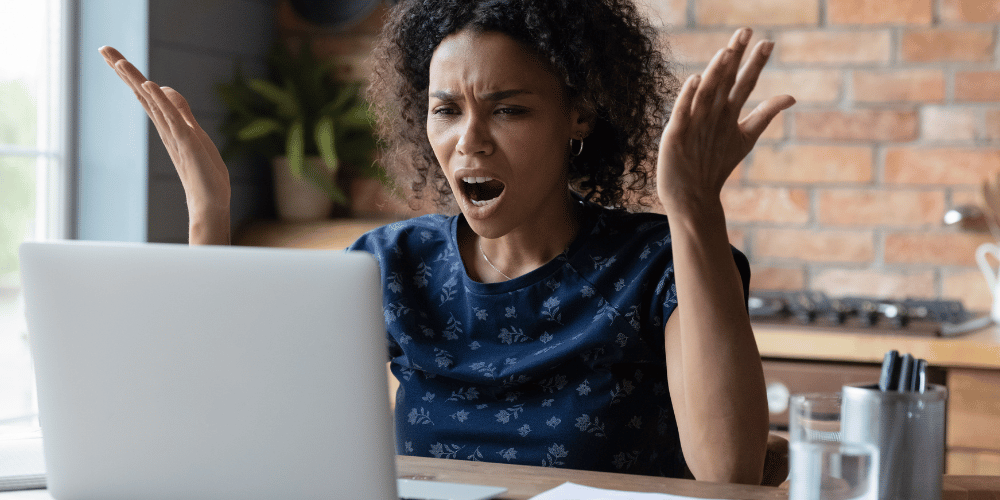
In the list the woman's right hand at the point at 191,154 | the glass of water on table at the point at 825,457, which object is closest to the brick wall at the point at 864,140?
the woman's right hand at the point at 191,154

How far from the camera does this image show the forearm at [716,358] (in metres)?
1.00

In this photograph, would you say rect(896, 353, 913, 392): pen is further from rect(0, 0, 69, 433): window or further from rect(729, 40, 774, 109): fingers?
rect(0, 0, 69, 433): window

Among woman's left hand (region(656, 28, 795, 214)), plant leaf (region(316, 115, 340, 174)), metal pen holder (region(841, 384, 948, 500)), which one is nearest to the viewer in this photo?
metal pen holder (region(841, 384, 948, 500))

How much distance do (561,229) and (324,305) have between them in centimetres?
74

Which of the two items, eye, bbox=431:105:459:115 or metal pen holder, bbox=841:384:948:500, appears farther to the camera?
eye, bbox=431:105:459:115

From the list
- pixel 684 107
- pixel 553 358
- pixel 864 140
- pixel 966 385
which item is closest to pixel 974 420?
pixel 966 385

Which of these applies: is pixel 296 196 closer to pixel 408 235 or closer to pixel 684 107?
pixel 408 235

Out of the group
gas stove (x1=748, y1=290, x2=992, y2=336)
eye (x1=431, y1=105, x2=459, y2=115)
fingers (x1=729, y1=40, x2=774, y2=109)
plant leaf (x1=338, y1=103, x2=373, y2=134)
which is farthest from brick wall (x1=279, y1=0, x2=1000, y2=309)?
fingers (x1=729, y1=40, x2=774, y2=109)

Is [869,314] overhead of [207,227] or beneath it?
beneath

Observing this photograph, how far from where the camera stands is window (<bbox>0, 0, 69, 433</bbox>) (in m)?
2.32

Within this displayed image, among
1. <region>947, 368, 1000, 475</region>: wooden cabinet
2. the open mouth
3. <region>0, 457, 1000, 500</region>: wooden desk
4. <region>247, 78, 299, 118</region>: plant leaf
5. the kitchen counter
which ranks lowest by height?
<region>947, 368, 1000, 475</region>: wooden cabinet

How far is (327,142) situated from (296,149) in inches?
3.6

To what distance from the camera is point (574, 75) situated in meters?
1.33

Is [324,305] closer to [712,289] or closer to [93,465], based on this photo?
[93,465]
